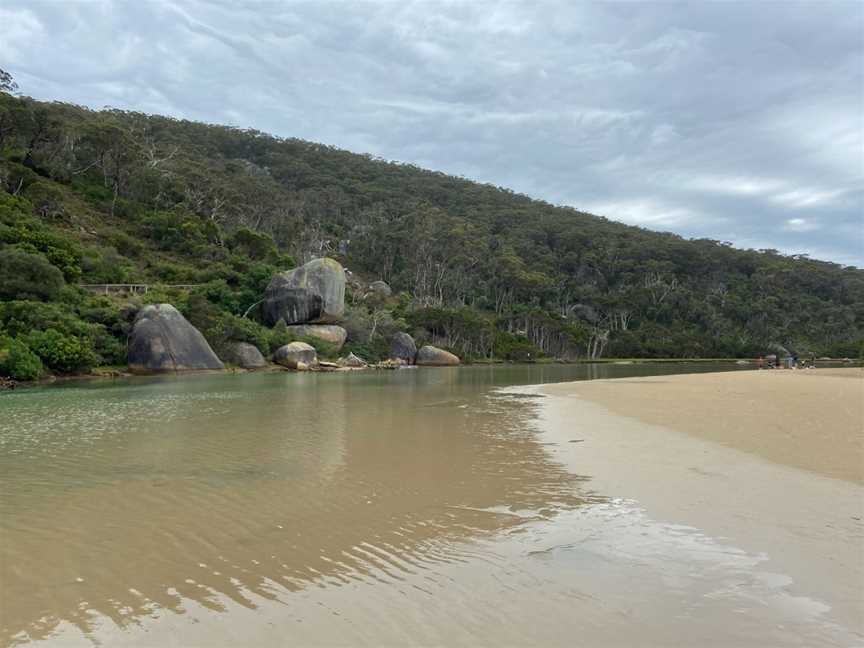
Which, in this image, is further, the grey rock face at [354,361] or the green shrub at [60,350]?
the grey rock face at [354,361]

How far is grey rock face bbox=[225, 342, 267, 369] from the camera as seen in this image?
38.5 meters

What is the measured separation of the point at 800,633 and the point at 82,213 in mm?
64737

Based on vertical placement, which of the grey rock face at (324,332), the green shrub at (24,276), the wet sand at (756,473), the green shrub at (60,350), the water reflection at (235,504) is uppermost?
the green shrub at (24,276)

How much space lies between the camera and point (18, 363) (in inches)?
990

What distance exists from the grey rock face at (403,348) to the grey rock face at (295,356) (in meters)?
11.4

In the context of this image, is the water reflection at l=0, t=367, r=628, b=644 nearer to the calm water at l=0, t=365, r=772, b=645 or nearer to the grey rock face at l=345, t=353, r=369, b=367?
the calm water at l=0, t=365, r=772, b=645

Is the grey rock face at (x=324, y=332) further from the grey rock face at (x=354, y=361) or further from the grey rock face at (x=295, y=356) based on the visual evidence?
the grey rock face at (x=295, y=356)

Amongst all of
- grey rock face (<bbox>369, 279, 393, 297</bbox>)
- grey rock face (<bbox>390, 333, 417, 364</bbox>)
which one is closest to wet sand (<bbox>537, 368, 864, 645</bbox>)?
grey rock face (<bbox>390, 333, 417, 364</bbox>)

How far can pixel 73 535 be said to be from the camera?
5.59 metres

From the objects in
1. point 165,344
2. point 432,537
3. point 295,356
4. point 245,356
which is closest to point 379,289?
point 295,356

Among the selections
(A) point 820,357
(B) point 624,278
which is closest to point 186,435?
(A) point 820,357

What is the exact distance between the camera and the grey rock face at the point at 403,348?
5200 centimetres

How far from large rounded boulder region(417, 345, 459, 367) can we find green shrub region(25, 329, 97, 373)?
2892 centimetres

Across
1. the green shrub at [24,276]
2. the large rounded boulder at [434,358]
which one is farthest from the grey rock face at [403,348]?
the green shrub at [24,276]
